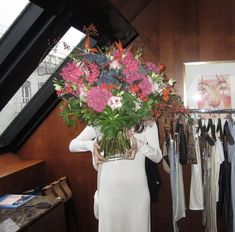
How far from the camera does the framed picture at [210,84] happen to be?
3178 mm

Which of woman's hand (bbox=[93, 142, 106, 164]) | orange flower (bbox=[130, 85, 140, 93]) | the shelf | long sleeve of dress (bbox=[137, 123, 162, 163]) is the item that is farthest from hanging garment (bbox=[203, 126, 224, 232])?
the shelf

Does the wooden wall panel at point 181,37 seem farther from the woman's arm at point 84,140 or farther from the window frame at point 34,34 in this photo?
the woman's arm at point 84,140

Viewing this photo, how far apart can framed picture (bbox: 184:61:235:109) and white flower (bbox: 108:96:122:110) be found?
5.90ft

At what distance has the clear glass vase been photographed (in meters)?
1.80

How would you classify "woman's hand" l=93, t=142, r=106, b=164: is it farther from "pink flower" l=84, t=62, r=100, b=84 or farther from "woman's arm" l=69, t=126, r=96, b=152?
"pink flower" l=84, t=62, r=100, b=84

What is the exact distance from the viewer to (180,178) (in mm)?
2801

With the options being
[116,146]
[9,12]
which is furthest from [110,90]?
[9,12]

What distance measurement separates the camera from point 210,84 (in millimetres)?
3211

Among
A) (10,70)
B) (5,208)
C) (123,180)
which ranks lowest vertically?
(5,208)

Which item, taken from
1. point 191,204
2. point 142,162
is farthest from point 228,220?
point 142,162

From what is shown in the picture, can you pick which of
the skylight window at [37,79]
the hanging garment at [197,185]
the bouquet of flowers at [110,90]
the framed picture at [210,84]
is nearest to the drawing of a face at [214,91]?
the framed picture at [210,84]

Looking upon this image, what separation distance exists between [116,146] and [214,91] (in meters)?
1.75

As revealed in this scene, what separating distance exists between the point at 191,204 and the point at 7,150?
2036mm

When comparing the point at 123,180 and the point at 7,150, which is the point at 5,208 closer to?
the point at 123,180
